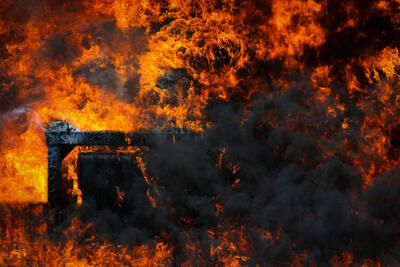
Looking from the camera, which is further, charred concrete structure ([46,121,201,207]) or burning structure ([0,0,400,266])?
charred concrete structure ([46,121,201,207])

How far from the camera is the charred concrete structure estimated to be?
6.25 metres

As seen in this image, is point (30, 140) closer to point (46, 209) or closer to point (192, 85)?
point (46, 209)

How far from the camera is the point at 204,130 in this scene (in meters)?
6.48

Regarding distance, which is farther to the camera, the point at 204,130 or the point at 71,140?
the point at 204,130

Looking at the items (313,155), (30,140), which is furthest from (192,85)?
(30,140)

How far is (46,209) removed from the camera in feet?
21.4

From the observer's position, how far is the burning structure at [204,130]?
5.31 m

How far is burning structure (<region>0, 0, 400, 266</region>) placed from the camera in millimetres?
5309

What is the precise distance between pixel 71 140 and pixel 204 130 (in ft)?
7.53

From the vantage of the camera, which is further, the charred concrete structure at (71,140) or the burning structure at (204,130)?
the charred concrete structure at (71,140)

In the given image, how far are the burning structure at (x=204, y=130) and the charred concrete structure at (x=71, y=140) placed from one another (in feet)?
0.13

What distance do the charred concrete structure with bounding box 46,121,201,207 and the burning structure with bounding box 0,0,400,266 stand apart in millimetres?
38

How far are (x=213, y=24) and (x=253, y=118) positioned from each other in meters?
2.12

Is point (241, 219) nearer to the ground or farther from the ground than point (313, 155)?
nearer to the ground
